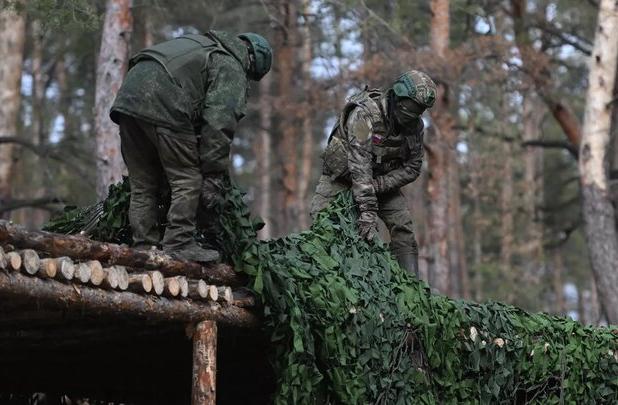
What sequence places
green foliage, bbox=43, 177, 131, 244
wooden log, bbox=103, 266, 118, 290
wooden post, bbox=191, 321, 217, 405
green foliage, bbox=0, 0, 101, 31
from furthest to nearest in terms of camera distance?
1. green foliage, bbox=0, 0, 101, 31
2. green foliage, bbox=43, 177, 131, 244
3. wooden post, bbox=191, 321, 217, 405
4. wooden log, bbox=103, 266, 118, 290

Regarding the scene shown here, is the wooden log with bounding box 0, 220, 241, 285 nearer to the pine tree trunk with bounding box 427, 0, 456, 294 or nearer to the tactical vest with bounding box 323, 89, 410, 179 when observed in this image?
the tactical vest with bounding box 323, 89, 410, 179

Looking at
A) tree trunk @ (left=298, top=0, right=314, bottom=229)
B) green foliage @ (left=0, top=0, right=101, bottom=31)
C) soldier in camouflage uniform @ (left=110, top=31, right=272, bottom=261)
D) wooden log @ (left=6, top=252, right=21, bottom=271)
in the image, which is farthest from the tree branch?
wooden log @ (left=6, top=252, right=21, bottom=271)

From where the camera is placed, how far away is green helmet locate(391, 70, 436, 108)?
9.20 metres

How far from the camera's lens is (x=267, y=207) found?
114ft

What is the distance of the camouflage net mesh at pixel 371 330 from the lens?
790 cm

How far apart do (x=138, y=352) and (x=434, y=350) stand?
247 cm

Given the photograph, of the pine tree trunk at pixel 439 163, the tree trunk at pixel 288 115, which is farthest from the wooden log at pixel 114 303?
the tree trunk at pixel 288 115

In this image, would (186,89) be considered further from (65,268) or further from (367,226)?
(367,226)

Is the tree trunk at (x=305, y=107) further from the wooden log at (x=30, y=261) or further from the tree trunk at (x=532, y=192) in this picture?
the wooden log at (x=30, y=261)

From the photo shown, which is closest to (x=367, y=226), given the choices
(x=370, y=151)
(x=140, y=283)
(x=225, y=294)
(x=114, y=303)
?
(x=370, y=151)

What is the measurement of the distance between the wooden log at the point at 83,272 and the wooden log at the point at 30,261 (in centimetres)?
36

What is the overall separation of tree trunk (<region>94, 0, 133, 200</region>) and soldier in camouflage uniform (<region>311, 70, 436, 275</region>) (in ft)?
18.6

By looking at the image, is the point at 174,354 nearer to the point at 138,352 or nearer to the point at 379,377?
the point at 138,352

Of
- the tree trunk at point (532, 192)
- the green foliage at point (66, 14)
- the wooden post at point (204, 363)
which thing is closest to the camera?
the wooden post at point (204, 363)
